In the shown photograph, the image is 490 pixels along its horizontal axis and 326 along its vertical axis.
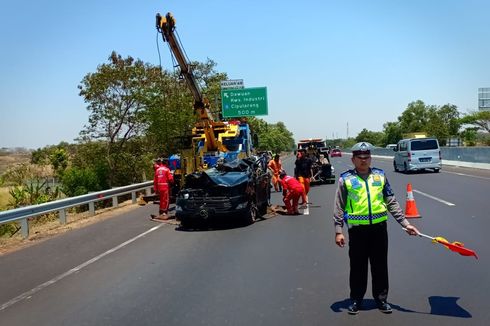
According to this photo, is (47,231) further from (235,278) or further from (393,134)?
(393,134)

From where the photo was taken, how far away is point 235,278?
24.4 ft

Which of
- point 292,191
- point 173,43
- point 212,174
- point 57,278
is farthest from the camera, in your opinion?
point 173,43

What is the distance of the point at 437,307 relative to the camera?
18.6ft

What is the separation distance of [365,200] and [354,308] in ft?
3.74

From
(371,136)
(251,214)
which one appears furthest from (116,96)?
(371,136)

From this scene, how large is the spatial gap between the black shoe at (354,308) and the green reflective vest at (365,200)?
855 mm

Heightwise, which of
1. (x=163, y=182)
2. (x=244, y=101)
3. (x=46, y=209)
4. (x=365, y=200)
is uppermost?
(x=244, y=101)

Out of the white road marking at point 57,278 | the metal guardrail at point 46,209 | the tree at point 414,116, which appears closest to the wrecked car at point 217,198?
the white road marking at point 57,278

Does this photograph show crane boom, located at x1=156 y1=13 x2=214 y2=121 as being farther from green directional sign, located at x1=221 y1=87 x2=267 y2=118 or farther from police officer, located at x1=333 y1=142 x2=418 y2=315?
green directional sign, located at x1=221 y1=87 x2=267 y2=118

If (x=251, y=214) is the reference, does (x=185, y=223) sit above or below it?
below

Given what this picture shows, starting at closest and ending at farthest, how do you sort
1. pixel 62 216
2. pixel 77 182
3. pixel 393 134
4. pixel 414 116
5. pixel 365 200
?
pixel 365 200, pixel 62 216, pixel 77 182, pixel 414 116, pixel 393 134

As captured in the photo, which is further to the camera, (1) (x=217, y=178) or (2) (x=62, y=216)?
(2) (x=62, y=216)

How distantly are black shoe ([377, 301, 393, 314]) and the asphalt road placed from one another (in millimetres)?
91

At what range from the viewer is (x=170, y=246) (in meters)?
10.5
